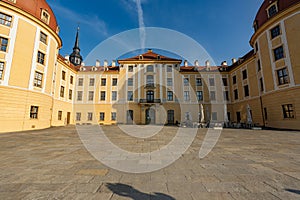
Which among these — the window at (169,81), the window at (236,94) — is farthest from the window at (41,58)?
the window at (236,94)

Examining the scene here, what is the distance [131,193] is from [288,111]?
20.8m

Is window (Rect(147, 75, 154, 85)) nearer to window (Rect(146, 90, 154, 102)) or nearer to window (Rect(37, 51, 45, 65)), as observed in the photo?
window (Rect(146, 90, 154, 102))

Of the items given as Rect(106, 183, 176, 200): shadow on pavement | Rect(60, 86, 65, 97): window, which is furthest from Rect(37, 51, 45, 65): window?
Rect(106, 183, 176, 200): shadow on pavement

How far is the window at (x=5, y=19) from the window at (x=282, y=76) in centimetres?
3021

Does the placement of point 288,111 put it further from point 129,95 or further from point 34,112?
point 34,112

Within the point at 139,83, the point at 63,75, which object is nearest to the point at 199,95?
the point at 139,83

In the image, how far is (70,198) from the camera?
2.27m

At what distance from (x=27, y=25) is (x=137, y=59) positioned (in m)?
18.0

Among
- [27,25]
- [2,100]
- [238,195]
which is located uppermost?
[27,25]

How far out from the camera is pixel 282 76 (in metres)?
16.7

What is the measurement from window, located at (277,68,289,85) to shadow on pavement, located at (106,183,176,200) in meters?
21.0

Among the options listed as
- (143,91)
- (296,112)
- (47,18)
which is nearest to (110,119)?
(143,91)

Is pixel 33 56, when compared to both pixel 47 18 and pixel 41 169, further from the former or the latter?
pixel 41 169

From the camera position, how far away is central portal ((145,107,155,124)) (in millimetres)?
27562
